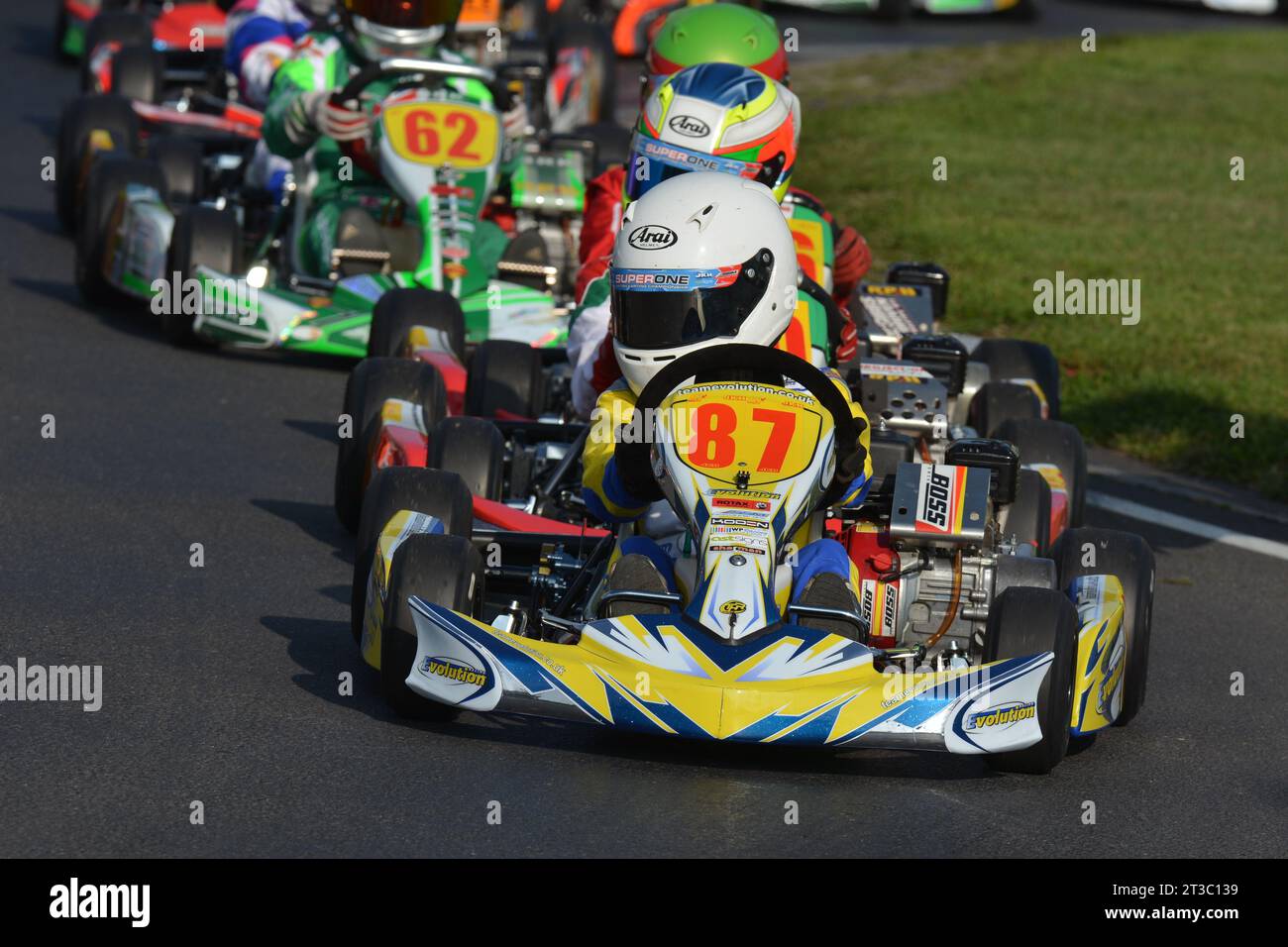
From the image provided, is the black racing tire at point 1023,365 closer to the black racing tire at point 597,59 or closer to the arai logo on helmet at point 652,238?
the arai logo on helmet at point 652,238

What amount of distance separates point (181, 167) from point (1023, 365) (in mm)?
4653

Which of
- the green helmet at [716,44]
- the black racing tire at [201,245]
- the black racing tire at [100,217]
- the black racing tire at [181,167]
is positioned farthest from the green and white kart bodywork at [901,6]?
the black racing tire at [201,245]

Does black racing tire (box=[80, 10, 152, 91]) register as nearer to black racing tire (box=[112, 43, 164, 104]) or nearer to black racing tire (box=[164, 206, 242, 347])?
black racing tire (box=[112, 43, 164, 104])

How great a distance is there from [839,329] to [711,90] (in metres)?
0.97

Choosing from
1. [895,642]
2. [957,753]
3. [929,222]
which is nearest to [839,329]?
[895,642]

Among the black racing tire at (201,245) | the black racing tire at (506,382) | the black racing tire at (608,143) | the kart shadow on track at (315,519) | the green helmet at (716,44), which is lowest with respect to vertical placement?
the kart shadow on track at (315,519)

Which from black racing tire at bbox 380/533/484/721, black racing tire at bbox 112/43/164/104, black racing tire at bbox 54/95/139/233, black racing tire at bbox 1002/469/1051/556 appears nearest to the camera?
black racing tire at bbox 380/533/484/721

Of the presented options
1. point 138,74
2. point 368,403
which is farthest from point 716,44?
point 138,74

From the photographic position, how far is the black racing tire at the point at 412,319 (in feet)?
27.4

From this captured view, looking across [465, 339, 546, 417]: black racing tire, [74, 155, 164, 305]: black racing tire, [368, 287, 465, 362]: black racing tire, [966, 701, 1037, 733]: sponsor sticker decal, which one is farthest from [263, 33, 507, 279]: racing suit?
[966, 701, 1037, 733]: sponsor sticker decal

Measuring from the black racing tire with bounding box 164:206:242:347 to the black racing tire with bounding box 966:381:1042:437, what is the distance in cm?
333

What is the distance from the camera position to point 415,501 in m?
6.07

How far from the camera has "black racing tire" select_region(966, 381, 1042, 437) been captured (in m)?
7.65
